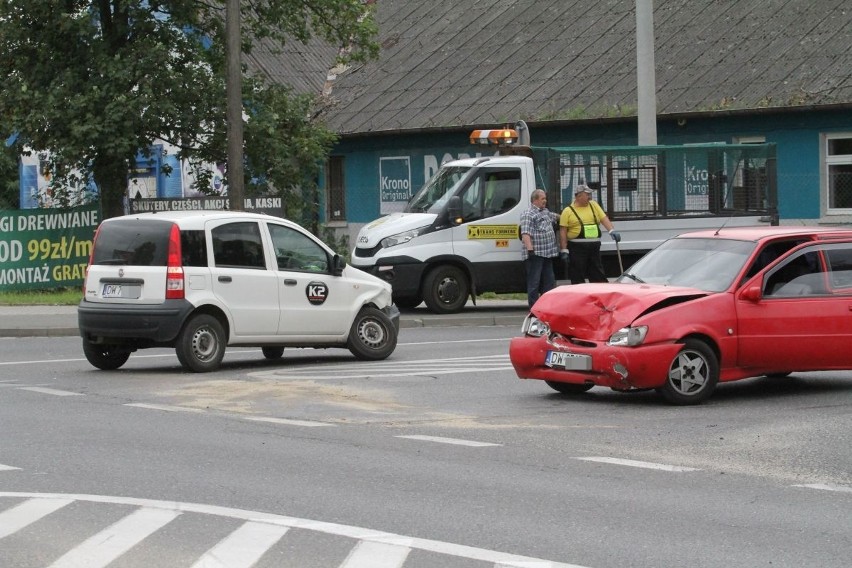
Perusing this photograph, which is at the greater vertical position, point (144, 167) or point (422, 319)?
point (144, 167)

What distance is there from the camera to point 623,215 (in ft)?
80.7

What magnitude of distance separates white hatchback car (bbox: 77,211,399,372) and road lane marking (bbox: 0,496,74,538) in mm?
6766

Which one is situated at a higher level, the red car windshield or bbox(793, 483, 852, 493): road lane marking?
the red car windshield

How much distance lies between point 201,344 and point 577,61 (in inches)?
877

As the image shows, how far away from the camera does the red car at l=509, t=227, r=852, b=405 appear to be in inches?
493

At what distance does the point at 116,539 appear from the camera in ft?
24.4

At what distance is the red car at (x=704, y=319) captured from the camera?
1252 cm

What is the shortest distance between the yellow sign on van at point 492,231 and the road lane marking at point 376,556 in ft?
55.1

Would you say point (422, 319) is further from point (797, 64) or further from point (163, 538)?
point (163, 538)

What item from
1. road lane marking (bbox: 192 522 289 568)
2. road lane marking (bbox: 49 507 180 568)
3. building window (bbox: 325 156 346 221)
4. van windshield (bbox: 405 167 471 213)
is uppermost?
building window (bbox: 325 156 346 221)

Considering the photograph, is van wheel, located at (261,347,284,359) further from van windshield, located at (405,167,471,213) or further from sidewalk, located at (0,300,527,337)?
van windshield, located at (405,167,471,213)

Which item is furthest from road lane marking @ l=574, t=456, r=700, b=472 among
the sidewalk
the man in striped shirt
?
the sidewalk

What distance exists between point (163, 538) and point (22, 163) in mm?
38085

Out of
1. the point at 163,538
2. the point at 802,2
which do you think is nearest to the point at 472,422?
the point at 163,538
